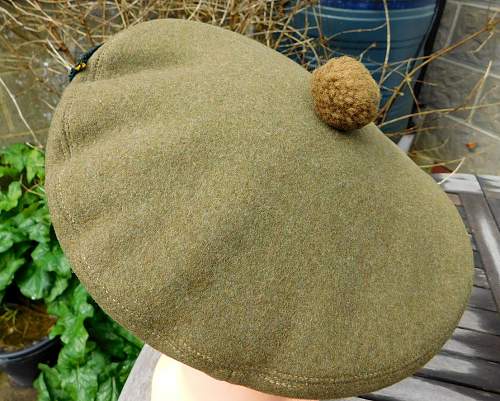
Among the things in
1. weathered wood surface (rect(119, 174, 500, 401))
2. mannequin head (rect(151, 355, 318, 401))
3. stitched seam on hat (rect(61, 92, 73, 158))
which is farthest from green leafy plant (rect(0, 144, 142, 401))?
stitched seam on hat (rect(61, 92, 73, 158))

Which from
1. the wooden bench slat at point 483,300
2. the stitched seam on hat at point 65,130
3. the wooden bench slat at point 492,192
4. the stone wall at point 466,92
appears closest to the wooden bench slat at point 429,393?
the wooden bench slat at point 483,300

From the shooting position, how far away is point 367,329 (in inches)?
22.0

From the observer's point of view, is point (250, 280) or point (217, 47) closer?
point (250, 280)

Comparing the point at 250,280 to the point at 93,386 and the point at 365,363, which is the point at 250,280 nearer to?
the point at 365,363

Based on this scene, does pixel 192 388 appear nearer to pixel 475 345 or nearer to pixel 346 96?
pixel 346 96

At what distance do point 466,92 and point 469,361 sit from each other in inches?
76.3

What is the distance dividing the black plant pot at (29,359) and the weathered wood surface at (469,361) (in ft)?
2.47

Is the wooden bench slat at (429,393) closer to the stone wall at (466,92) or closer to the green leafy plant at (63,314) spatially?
the green leafy plant at (63,314)

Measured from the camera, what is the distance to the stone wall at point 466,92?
7.61ft

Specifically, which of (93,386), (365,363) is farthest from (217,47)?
(93,386)

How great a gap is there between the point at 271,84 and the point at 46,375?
62.7 inches

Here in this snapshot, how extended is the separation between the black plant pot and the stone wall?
7.17 feet

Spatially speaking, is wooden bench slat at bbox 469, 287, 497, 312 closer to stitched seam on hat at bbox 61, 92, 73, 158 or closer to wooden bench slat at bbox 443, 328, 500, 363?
wooden bench slat at bbox 443, 328, 500, 363

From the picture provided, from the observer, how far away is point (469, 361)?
109 centimetres
